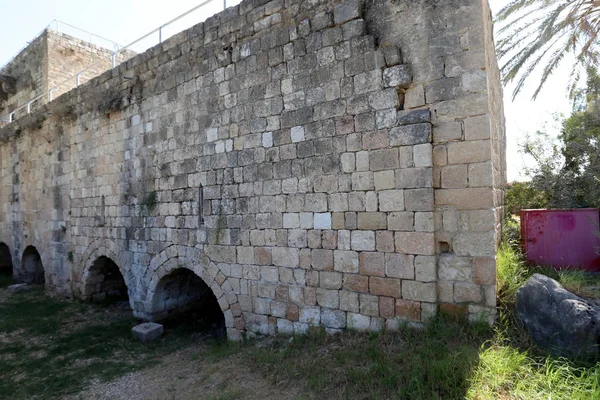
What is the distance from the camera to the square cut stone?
21.1 ft

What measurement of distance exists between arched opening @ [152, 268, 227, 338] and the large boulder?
15.3 feet

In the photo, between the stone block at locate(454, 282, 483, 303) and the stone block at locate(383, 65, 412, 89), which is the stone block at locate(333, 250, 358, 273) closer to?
the stone block at locate(454, 282, 483, 303)

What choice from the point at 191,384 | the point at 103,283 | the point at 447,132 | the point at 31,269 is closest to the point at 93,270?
the point at 103,283

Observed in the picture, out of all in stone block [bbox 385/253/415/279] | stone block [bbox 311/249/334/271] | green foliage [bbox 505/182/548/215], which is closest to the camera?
stone block [bbox 385/253/415/279]

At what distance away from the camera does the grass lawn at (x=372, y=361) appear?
321 cm

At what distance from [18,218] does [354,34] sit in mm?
11550

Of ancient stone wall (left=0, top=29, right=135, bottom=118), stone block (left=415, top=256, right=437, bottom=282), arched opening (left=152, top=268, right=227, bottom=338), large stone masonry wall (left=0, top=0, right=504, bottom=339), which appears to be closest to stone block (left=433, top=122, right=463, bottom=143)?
large stone masonry wall (left=0, top=0, right=504, bottom=339)

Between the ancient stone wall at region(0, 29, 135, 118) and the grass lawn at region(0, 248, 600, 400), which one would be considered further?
the ancient stone wall at region(0, 29, 135, 118)

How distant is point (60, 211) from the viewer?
9.34 meters

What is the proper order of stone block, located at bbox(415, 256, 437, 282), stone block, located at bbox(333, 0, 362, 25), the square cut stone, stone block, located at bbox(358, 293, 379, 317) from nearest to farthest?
stone block, located at bbox(415, 256, 437, 282) → stone block, located at bbox(358, 293, 379, 317) → stone block, located at bbox(333, 0, 362, 25) → the square cut stone

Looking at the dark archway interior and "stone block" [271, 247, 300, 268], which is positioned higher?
"stone block" [271, 247, 300, 268]

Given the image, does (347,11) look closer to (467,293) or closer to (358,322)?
(467,293)

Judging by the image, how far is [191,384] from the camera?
4.68 meters

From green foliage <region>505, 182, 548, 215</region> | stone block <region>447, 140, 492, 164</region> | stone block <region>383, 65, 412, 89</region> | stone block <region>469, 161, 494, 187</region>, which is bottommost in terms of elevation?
green foliage <region>505, 182, 548, 215</region>
